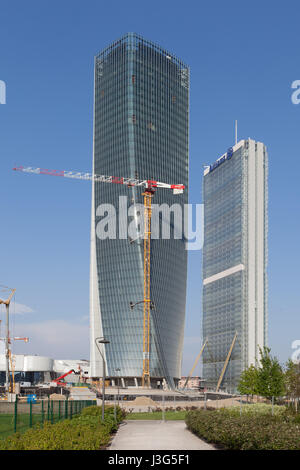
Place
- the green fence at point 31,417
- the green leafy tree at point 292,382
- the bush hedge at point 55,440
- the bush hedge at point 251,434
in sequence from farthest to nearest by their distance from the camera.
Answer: the green leafy tree at point 292,382
the green fence at point 31,417
the bush hedge at point 251,434
the bush hedge at point 55,440

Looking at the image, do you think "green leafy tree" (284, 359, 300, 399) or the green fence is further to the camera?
"green leafy tree" (284, 359, 300, 399)

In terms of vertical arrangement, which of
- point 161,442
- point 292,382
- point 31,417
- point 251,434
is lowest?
point 292,382

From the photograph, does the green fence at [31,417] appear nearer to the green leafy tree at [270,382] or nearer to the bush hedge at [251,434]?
the bush hedge at [251,434]

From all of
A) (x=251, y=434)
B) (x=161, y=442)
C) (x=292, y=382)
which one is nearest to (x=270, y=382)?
(x=292, y=382)

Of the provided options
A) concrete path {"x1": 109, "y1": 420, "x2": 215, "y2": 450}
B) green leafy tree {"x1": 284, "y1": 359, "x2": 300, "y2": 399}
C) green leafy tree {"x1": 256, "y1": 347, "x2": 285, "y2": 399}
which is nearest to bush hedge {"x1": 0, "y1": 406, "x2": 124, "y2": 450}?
concrete path {"x1": 109, "y1": 420, "x2": 215, "y2": 450}

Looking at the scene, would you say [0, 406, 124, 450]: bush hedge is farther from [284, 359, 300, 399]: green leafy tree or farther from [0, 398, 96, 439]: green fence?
[284, 359, 300, 399]: green leafy tree

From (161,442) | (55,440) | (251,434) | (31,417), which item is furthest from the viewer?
(161,442)

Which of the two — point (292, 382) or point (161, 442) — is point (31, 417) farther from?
point (292, 382)

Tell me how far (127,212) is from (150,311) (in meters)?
31.6

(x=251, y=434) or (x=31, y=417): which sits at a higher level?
(x=251, y=434)

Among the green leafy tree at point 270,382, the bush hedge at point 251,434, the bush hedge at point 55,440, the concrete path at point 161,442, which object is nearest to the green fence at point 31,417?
the bush hedge at point 55,440

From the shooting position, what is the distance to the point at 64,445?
24.8 m

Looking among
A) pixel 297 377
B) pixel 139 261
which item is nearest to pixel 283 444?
pixel 297 377
